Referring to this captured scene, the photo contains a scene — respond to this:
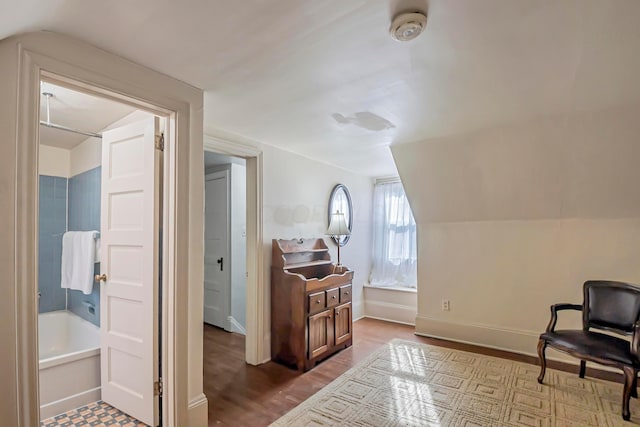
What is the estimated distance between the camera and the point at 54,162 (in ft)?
11.5

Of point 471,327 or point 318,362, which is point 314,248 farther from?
point 471,327

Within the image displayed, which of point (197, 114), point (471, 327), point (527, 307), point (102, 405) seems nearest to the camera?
point (197, 114)

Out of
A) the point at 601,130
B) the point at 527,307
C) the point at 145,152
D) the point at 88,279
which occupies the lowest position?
the point at 527,307

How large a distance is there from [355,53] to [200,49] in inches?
31.1

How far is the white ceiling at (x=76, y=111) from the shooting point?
88.4 inches

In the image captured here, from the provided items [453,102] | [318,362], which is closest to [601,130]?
[453,102]

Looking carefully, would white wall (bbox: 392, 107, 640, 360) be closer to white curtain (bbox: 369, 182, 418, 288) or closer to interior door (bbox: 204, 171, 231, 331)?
white curtain (bbox: 369, 182, 418, 288)

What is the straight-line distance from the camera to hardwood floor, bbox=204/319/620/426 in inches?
92.4

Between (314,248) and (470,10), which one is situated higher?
(470,10)

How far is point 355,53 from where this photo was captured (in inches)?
64.7

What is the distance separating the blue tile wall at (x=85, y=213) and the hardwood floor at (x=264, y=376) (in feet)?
4.00

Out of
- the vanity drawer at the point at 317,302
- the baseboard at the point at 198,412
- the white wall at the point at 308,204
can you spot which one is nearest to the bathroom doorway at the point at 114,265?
the baseboard at the point at 198,412

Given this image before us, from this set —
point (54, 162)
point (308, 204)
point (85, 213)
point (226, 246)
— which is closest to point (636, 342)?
point (308, 204)

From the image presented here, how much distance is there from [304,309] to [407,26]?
243 cm
